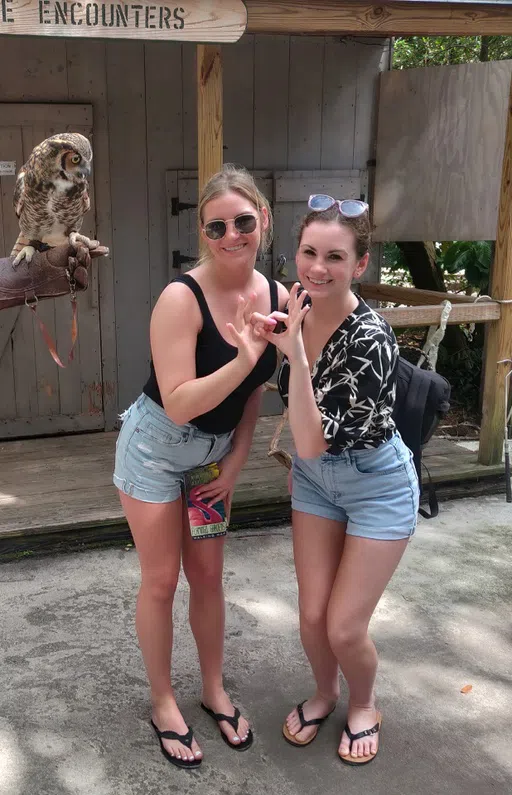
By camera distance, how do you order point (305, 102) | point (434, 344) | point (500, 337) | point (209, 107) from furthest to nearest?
point (305, 102)
point (500, 337)
point (434, 344)
point (209, 107)

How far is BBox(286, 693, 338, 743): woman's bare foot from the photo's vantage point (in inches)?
100

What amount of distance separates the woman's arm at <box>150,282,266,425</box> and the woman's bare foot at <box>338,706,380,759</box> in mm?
1146

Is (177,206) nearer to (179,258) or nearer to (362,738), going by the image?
(179,258)

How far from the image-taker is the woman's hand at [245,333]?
1913mm

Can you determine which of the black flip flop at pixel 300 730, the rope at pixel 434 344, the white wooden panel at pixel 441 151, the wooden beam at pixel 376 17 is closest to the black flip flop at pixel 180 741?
the black flip flop at pixel 300 730

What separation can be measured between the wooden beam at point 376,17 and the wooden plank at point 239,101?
161 cm

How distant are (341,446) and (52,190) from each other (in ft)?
4.50

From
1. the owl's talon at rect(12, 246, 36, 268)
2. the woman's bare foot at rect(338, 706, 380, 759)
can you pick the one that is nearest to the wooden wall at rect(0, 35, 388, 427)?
the owl's talon at rect(12, 246, 36, 268)

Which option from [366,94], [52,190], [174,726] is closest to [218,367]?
[52,190]

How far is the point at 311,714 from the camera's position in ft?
8.41

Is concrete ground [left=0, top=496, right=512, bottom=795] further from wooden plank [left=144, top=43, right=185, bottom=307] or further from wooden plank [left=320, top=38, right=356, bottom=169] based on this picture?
wooden plank [left=320, top=38, right=356, bottom=169]

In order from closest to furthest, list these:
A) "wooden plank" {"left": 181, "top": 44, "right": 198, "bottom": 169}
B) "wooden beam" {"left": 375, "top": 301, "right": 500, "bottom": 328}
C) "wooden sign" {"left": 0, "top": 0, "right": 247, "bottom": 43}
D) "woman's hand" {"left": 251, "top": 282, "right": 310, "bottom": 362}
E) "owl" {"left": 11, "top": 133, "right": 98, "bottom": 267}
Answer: "woman's hand" {"left": 251, "top": 282, "right": 310, "bottom": 362} < "owl" {"left": 11, "top": 133, "right": 98, "bottom": 267} < "wooden sign" {"left": 0, "top": 0, "right": 247, "bottom": 43} < "wooden beam" {"left": 375, "top": 301, "right": 500, "bottom": 328} < "wooden plank" {"left": 181, "top": 44, "right": 198, "bottom": 169}

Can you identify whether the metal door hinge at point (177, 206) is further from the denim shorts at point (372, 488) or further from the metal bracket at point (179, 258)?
the denim shorts at point (372, 488)

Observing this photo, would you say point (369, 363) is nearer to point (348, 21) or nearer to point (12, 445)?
point (348, 21)
